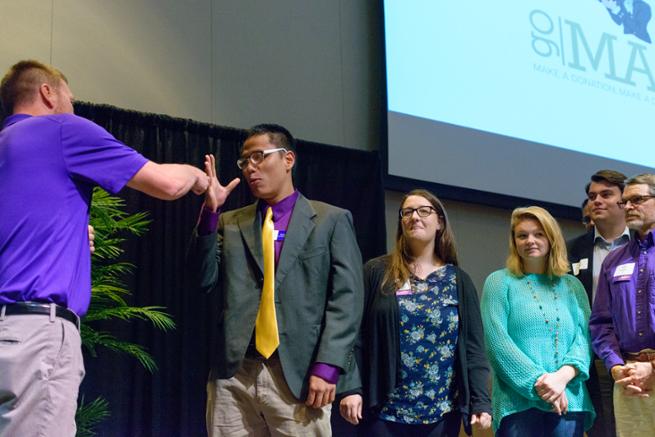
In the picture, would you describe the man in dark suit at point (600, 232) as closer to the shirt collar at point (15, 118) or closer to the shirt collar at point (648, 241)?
the shirt collar at point (648, 241)

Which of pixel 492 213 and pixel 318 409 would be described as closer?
pixel 318 409

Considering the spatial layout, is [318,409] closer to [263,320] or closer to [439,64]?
[263,320]

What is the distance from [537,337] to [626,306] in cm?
34

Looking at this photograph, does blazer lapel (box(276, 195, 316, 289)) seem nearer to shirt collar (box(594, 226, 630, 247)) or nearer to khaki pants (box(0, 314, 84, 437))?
khaki pants (box(0, 314, 84, 437))

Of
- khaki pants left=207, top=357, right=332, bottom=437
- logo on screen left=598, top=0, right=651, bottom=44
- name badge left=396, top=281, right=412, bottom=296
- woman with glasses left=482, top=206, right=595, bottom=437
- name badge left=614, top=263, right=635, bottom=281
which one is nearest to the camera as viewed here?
khaki pants left=207, top=357, right=332, bottom=437

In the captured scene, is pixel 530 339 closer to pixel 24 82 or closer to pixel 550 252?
pixel 550 252

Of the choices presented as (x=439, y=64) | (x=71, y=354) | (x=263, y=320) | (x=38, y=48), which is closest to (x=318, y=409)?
(x=263, y=320)

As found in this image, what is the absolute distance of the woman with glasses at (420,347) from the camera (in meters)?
2.68

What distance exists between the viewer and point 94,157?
2074 millimetres

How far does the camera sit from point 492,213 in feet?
17.9

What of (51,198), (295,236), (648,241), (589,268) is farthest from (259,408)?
(589,268)

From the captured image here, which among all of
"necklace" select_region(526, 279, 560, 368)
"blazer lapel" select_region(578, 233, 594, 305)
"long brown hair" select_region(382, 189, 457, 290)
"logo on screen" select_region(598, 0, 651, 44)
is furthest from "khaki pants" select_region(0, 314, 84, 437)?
"logo on screen" select_region(598, 0, 651, 44)

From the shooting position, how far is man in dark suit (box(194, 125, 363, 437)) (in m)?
2.39

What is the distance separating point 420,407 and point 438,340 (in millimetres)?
232
